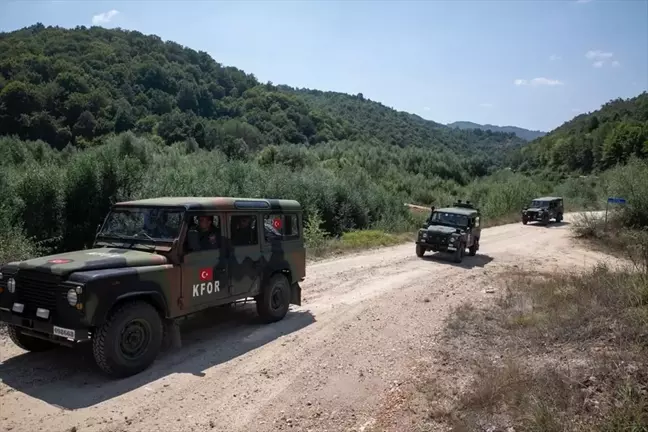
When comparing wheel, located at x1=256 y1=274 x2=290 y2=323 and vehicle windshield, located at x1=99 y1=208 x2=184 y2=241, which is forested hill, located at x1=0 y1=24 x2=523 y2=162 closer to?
wheel, located at x1=256 y1=274 x2=290 y2=323

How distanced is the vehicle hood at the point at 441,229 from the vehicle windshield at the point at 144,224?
461 inches

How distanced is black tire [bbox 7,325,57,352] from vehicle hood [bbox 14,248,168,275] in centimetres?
106

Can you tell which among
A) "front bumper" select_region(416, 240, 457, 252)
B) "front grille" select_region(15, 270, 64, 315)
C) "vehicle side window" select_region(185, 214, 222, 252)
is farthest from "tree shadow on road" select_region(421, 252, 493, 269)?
"front grille" select_region(15, 270, 64, 315)

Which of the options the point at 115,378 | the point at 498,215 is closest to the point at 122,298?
the point at 115,378

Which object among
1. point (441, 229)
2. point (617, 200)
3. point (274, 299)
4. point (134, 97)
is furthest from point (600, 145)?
point (274, 299)

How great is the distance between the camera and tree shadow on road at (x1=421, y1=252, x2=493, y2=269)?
1652cm

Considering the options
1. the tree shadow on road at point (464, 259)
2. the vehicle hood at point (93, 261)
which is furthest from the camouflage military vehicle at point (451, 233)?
the vehicle hood at point (93, 261)

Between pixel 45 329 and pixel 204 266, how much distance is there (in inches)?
86.3

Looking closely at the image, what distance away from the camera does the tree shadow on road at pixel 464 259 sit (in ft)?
54.2

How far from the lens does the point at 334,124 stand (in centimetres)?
9181

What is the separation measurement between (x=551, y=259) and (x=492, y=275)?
5.48 metres

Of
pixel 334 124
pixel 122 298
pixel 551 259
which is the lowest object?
pixel 551 259

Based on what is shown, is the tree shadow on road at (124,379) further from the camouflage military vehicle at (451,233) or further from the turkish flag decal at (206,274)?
the camouflage military vehicle at (451,233)

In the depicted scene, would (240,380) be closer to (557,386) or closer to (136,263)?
(136,263)
